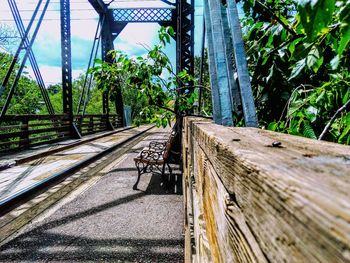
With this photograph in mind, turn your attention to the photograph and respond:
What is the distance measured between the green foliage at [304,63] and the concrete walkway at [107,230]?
170cm

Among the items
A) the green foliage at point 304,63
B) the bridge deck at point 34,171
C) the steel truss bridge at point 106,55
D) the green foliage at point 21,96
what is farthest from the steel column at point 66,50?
the green foliage at point 304,63

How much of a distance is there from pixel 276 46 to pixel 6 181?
15.1 ft

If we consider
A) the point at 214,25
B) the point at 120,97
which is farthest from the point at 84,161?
the point at 120,97

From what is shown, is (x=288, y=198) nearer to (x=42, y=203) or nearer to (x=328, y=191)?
(x=328, y=191)

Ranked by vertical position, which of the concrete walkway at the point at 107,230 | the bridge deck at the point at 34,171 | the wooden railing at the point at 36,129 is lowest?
the concrete walkway at the point at 107,230

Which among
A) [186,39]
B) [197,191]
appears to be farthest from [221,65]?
[186,39]

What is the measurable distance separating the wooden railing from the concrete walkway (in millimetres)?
3748

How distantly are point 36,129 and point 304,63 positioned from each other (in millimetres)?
8344

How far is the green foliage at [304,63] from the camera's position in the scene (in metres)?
0.54

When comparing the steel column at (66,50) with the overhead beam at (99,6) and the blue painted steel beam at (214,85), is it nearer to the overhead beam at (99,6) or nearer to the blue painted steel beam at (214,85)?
the overhead beam at (99,6)

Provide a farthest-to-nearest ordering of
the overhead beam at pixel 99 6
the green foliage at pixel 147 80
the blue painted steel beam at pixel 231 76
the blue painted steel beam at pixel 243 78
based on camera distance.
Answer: the overhead beam at pixel 99 6, the green foliage at pixel 147 80, the blue painted steel beam at pixel 231 76, the blue painted steel beam at pixel 243 78

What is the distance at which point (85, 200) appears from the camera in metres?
3.88

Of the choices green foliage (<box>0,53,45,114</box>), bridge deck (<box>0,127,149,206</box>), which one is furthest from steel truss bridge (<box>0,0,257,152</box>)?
green foliage (<box>0,53,45,114</box>)

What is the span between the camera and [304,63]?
110cm
